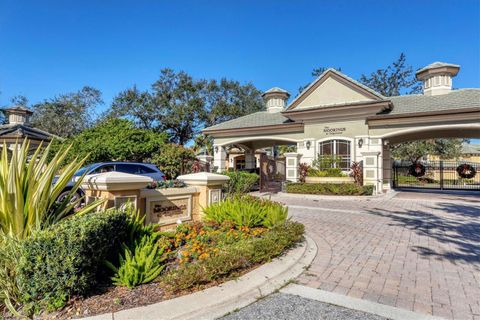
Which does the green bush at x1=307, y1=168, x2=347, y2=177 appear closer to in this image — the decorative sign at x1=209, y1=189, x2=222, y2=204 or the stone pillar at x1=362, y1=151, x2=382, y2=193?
the stone pillar at x1=362, y1=151, x2=382, y2=193

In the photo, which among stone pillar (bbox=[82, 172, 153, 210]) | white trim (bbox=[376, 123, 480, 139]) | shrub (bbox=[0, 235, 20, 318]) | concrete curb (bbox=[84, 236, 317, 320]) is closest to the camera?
concrete curb (bbox=[84, 236, 317, 320])

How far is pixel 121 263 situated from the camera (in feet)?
12.1

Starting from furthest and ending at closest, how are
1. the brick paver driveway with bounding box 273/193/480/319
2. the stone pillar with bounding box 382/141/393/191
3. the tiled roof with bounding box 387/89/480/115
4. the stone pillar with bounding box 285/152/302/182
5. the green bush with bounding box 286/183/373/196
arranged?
the stone pillar with bounding box 382/141/393/191
the stone pillar with bounding box 285/152/302/182
the green bush with bounding box 286/183/373/196
the tiled roof with bounding box 387/89/480/115
the brick paver driveway with bounding box 273/193/480/319

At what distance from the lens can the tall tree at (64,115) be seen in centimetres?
3644

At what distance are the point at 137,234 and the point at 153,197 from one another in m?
1.55

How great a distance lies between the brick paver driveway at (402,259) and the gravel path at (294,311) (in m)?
0.49

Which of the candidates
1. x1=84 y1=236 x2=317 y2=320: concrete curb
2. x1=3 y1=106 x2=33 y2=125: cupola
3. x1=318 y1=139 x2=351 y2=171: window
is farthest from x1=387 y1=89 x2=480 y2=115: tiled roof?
x1=3 y1=106 x2=33 y2=125: cupola

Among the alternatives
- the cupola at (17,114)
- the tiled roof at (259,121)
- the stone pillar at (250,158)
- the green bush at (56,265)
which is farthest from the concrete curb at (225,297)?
the cupola at (17,114)

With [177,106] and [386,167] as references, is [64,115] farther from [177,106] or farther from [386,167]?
[386,167]

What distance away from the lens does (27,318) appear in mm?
2861

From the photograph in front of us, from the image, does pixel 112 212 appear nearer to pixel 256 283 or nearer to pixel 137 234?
pixel 137 234

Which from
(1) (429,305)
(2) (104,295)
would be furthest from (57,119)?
(1) (429,305)

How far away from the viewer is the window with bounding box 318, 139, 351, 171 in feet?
52.6

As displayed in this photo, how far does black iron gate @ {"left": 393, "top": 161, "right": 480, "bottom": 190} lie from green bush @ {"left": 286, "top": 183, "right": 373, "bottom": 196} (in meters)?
8.02
